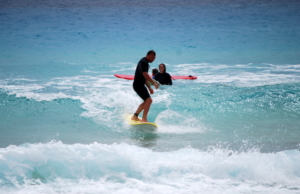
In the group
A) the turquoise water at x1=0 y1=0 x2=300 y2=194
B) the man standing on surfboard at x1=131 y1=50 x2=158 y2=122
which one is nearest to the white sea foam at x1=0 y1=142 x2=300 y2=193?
the turquoise water at x1=0 y1=0 x2=300 y2=194

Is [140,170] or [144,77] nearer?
[140,170]

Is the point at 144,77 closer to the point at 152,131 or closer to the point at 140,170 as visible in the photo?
the point at 152,131

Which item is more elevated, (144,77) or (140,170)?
(144,77)

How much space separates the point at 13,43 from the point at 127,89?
19.8 m

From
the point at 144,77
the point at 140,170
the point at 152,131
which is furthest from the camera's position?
the point at 152,131

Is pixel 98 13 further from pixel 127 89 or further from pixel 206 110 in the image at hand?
pixel 206 110

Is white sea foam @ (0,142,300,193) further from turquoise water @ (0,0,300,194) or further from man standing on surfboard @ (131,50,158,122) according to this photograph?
man standing on surfboard @ (131,50,158,122)

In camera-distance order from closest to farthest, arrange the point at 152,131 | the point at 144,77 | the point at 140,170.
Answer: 1. the point at 140,170
2. the point at 144,77
3. the point at 152,131

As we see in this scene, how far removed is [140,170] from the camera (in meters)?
5.16

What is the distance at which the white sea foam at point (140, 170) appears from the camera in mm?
4680

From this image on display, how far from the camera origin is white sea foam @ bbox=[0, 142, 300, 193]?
468 centimetres

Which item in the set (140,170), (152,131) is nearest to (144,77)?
(152,131)

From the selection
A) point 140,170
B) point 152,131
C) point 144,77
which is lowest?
point 140,170

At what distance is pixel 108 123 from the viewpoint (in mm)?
7676
